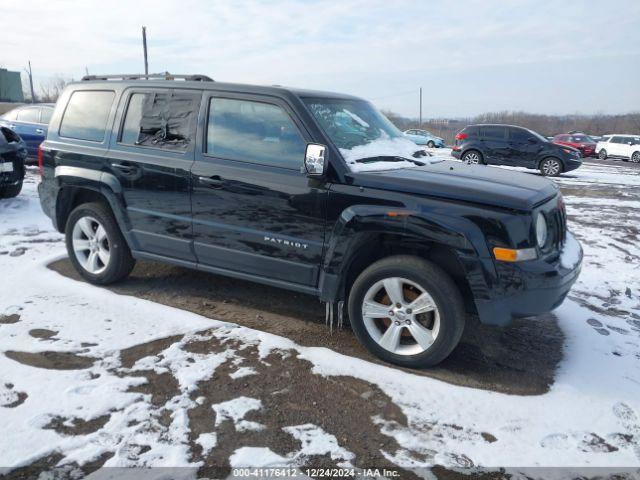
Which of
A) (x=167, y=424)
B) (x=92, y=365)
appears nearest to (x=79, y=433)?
(x=167, y=424)

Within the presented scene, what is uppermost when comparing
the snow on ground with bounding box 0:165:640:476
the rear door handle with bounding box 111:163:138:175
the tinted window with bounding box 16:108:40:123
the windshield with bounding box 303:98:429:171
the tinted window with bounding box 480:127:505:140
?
the tinted window with bounding box 16:108:40:123

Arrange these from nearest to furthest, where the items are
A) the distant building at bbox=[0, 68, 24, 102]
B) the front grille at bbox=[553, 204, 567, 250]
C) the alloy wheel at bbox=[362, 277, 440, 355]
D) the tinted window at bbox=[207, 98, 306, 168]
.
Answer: the alloy wheel at bbox=[362, 277, 440, 355], the front grille at bbox=[553, 204, 567, 250], the tinted window at bbox=[207, 98, 306, 168], the distant building at bbox=[0, 68, 24, 102]

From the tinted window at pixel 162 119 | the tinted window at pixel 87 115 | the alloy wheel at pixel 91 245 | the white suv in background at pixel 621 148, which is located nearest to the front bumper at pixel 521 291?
the tinted window at pixel 162 119

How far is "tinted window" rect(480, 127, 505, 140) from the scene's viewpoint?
17.3 meters

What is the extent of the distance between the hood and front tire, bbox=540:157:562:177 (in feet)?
45.8

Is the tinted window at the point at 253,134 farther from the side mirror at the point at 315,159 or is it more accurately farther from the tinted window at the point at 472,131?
the tinted window at the point at 472,131

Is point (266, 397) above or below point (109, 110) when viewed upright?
below

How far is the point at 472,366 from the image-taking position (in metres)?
3.50

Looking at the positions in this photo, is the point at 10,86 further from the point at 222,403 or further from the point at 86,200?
the point at 222,403

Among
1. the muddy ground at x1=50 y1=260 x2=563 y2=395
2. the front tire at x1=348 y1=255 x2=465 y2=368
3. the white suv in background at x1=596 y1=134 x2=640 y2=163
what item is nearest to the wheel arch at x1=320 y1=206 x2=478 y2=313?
the front tire at x1=348 y1=255 x2=465 y2=368

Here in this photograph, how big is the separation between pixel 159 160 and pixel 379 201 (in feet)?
6.44

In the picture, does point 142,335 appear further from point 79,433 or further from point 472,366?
point 472,366

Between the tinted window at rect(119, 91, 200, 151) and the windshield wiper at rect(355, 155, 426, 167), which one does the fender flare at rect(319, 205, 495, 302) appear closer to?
the windshield wiper at rect(355, 155, 426, 167)

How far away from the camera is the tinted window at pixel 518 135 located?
1697cm
